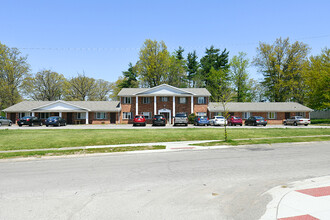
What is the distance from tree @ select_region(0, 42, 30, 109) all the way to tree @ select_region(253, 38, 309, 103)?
59524 millimetres

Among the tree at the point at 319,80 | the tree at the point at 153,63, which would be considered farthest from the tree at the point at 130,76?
the tree at the point at 319,80

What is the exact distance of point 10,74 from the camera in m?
56.0

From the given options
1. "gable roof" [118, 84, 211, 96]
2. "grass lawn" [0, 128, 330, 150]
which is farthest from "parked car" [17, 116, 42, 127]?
"grass lawn" [0, 128, 330, 150]

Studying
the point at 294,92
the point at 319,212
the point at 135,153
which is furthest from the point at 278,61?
Result: the point at 319,212

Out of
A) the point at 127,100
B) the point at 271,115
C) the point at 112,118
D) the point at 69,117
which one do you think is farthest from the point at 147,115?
the point at 271,115

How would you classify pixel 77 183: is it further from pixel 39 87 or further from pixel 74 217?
pixel 39 87

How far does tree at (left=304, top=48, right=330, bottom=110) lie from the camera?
45719 mm

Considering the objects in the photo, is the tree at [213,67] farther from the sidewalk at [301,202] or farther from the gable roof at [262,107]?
the sidewalk at [301,202]

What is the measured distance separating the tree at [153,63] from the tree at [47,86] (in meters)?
26.9

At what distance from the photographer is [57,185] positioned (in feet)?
20.2

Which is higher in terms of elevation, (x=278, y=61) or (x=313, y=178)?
(x=278, y=61)

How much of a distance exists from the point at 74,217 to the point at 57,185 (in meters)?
2.39

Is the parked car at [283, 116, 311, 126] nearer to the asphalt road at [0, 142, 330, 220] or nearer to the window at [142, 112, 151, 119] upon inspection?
the window at [142, 112, 151, 119]

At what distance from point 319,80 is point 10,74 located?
2743 inches
